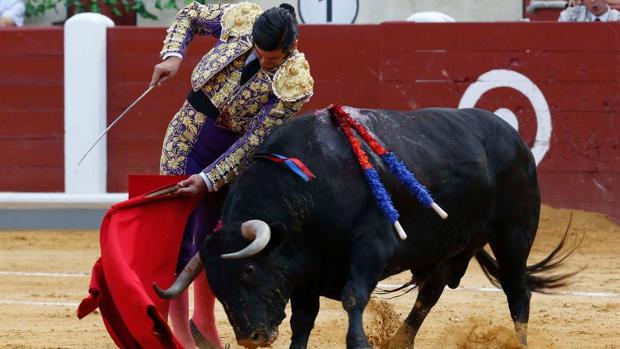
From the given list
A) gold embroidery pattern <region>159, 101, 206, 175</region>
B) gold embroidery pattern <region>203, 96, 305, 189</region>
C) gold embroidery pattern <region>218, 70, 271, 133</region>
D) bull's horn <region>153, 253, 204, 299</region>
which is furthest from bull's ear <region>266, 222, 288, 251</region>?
gold embroidery pattern <region>159, 101, 206, 175</region>

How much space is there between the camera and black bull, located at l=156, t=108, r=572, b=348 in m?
3.29

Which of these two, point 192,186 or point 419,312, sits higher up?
point 192,186

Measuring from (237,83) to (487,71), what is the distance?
4291mm

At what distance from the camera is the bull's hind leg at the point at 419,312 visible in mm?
4082

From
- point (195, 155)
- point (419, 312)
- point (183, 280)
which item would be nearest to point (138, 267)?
point (183, 280)

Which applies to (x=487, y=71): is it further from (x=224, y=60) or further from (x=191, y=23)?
(x=224, y=60)

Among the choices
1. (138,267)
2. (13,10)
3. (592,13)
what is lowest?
(13,10)

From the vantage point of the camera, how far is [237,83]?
3.66 m

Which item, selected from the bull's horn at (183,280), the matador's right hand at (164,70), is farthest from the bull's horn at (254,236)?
the matador's right hand at (164,70)

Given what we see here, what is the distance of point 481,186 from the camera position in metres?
3.84

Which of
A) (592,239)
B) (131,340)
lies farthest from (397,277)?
(131,340)

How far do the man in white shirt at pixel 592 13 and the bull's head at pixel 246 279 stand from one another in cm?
503

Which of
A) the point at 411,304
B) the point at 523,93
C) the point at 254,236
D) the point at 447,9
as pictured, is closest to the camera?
the point at 254,236

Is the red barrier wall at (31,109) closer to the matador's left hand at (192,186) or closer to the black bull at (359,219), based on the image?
the black bull at (359,219)
